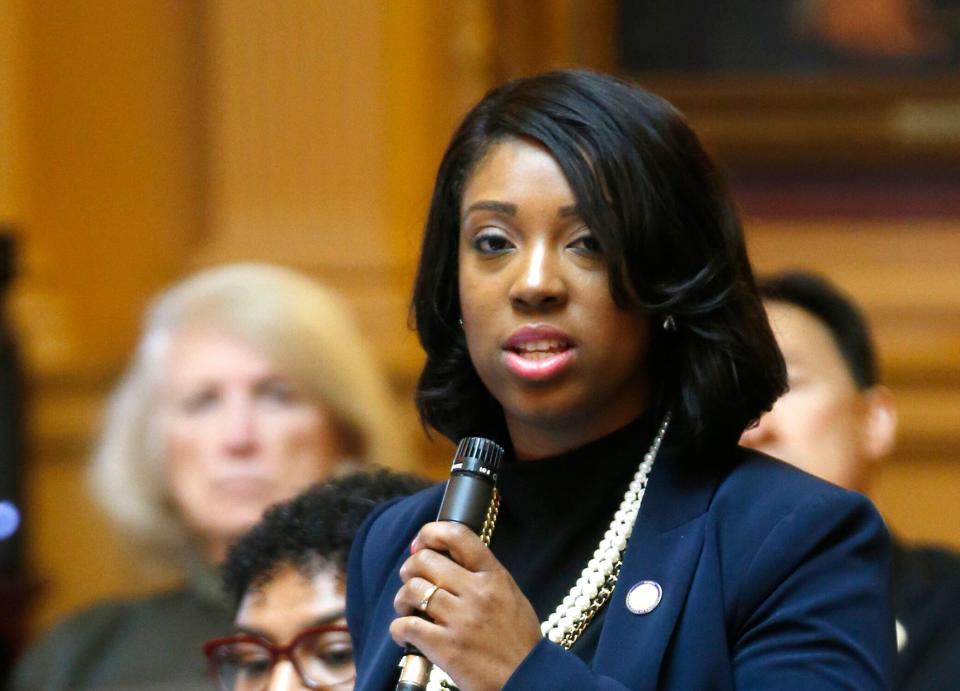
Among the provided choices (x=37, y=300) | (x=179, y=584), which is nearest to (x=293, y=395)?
(x=179, y=584)

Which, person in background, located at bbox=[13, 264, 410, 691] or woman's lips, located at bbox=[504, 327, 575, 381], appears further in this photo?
person in background, located at bbox=[13, 264, 410, 691]

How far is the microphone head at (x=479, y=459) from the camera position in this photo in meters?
1.66

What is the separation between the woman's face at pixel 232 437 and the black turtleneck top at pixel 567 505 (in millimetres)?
1883

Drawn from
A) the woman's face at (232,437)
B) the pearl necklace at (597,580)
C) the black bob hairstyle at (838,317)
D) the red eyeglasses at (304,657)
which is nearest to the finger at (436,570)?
the pearl necklace at (597,580)

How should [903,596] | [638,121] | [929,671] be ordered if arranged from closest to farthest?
[638,121]
[929,671]
[903,596]

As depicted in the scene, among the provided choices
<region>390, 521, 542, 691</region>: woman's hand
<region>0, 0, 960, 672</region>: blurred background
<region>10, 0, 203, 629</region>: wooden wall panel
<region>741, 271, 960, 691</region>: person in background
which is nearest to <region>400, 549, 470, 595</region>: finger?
<region>390, 521, 542, 691</region>: woman's hand

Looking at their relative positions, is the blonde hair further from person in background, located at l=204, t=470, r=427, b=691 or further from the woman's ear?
person in background, located at l=204, t=470, r=427, b=691

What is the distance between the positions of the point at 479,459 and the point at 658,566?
0.20 meters

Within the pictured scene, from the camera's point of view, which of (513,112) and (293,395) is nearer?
(513,112)

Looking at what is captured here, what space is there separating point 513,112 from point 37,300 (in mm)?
3411

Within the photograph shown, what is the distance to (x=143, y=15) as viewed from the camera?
17.0 ft

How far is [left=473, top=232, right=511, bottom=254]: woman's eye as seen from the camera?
1.77 m

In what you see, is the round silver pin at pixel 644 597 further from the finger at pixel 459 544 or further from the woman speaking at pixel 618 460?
the finger at pixel 459 544

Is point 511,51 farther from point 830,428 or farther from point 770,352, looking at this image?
point 770,352
